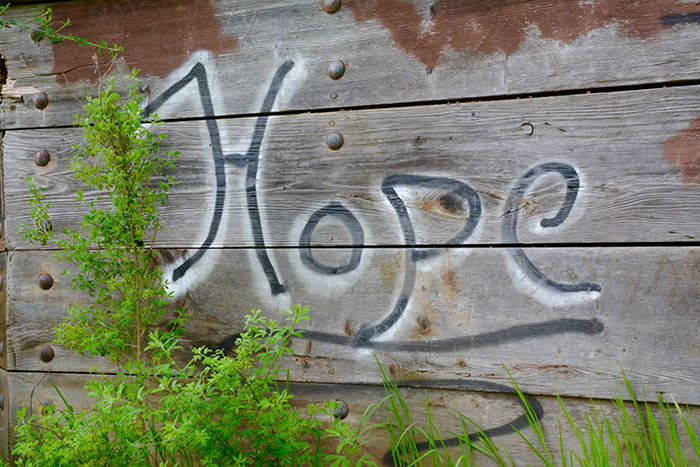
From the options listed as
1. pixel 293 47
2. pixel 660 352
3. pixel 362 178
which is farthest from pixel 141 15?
pixel 660 352

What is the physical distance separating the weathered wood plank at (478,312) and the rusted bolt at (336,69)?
59 cm

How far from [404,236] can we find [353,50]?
0.65m

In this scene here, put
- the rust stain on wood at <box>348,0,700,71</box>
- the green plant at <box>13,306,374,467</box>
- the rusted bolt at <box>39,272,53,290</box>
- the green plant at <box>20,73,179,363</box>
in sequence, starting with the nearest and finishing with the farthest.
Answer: the green plant at <box>13,306,374,467</box>, the rust stain on wood at <box>348,0,700,71</box>, the green plant at <box>20,73,179,363</box>, the rusted bolt at <box>39,272,53,290</box>

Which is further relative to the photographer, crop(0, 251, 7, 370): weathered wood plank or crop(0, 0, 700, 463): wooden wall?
crop(0, 251, 7, 370): weathered wood plank

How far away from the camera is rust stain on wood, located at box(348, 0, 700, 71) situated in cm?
164

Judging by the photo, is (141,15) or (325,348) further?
(141,15)

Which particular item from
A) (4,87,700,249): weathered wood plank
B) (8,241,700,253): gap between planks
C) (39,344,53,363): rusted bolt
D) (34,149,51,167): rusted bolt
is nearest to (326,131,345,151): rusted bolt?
(4,87,700,249): weathered wood plank

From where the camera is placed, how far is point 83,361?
6.98ft

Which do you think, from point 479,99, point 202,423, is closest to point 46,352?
point 202,423

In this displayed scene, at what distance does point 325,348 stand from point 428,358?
13.7 inches

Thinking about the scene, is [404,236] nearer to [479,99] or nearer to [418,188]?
[418,188]

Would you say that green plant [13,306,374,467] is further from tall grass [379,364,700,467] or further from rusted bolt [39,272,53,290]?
rusted bolt [39,272,53,290]

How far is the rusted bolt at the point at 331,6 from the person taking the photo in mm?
1902

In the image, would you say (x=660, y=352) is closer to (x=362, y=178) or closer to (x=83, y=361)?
(x=362, y=178)
